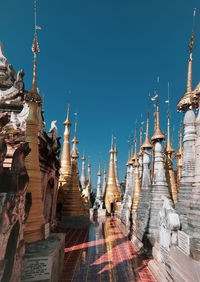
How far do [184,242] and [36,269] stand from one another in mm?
3207

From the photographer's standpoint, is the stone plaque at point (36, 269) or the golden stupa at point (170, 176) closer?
the stone plaque at point (36, 269)

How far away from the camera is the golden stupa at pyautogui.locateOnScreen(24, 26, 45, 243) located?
477cm

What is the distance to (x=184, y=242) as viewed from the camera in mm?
4332

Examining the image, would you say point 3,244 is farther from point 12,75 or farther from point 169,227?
point 12,75

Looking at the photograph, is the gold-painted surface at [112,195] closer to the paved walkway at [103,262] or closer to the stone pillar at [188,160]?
the paved walkway at [103,262]

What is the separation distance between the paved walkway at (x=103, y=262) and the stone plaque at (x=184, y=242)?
215 centimetres

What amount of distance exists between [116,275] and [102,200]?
66.1 ft

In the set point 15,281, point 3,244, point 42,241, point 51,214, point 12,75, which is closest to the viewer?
point 3,244

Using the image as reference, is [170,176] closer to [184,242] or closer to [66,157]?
[184,242]

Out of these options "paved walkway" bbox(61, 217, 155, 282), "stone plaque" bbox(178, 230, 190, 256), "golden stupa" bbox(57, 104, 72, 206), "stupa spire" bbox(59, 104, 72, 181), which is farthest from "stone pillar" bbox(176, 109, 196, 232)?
"stupa spire" bbox(59, 104, 72, 181)

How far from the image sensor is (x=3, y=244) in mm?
2740

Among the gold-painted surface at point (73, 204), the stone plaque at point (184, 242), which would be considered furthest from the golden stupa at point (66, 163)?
the stone plaque at point (184, 242)

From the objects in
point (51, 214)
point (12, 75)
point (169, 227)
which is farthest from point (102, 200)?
point (169, 227)

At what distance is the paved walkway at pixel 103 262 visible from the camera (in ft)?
19.3
